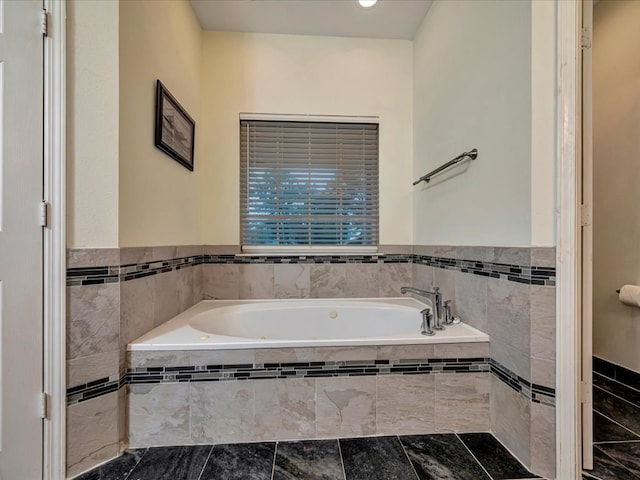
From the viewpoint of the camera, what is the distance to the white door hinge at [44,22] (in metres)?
1.07

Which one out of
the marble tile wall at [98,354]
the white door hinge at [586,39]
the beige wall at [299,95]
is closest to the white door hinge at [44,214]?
the marble tile wall at [98,354]

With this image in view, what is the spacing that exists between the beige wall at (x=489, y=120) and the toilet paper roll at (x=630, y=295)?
1.06 m

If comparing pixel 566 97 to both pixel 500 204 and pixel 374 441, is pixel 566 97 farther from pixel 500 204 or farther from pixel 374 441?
pixel 374 441

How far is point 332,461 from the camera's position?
3.75ft

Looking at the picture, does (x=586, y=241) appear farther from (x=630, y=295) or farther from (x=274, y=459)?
(x=274, y=459)

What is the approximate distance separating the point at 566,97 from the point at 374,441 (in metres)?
1.63

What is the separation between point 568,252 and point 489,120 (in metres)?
0.73

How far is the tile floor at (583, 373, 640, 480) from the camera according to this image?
3.56 feet

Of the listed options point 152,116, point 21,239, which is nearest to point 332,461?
point 21,239

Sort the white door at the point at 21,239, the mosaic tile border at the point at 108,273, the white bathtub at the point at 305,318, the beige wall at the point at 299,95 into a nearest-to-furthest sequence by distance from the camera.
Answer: the white door at the point at 21,239 → the mosaic tile border at the point at 108,273 → the white bathtub at the point at 305,318 → the beige wall at the point at 299,95

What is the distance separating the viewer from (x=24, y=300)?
105 cm

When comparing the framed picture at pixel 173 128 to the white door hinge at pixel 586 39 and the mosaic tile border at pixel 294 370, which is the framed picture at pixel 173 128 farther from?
the white door hinge at pixel 586 39

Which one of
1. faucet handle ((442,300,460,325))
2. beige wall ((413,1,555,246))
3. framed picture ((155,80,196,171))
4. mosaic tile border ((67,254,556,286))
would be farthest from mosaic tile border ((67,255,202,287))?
beige wall ((413,1,555,246))

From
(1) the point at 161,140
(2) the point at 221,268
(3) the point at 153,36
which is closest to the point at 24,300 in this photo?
(1) the point at 161,140
